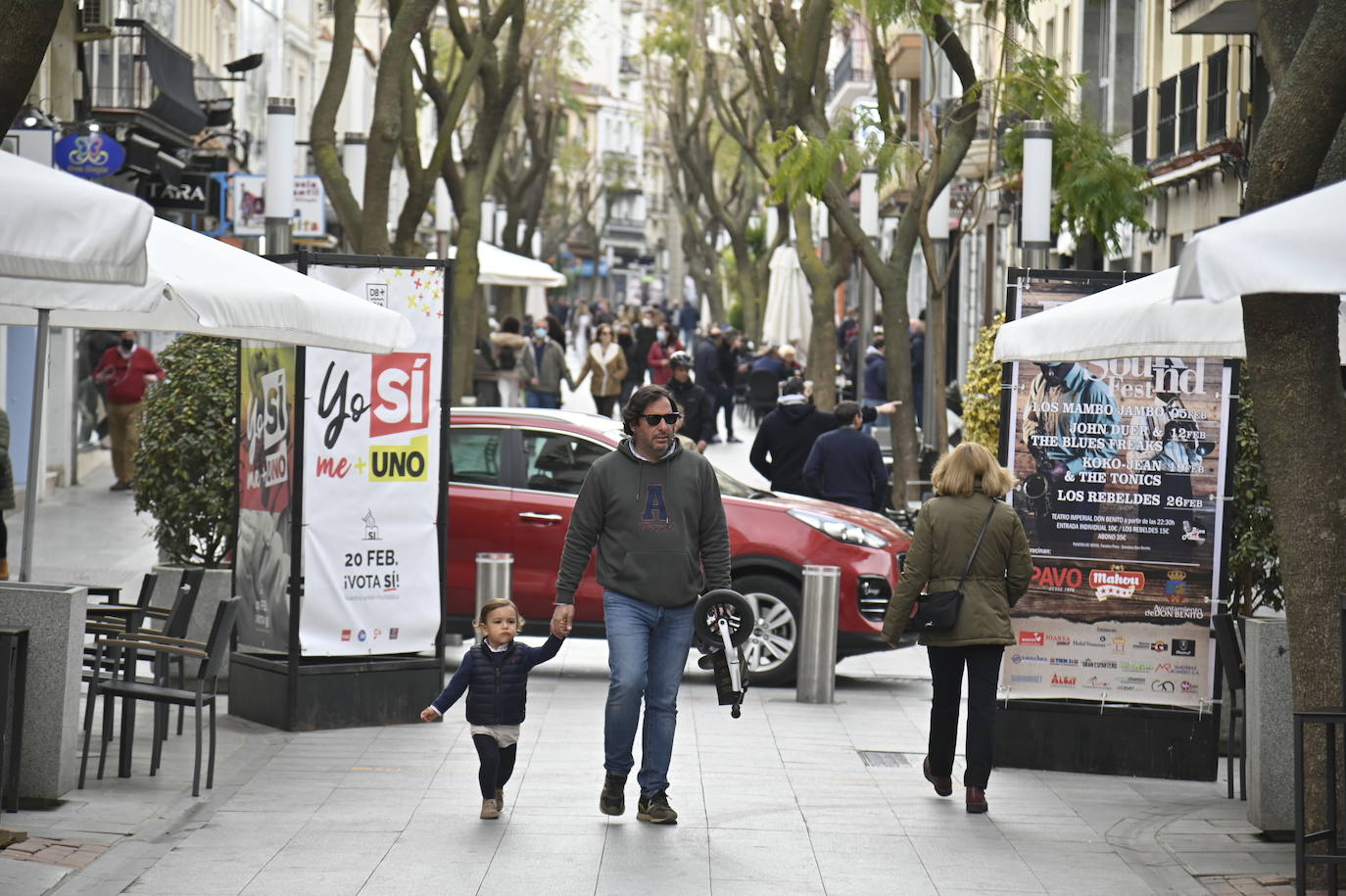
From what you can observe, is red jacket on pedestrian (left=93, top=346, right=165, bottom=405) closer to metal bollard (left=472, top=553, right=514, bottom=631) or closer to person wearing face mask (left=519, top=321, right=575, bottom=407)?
person wearing face mask (left=519, top=321, right=575, bottom=407)

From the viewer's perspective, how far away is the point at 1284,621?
8891 mm

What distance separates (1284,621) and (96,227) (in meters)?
5.02

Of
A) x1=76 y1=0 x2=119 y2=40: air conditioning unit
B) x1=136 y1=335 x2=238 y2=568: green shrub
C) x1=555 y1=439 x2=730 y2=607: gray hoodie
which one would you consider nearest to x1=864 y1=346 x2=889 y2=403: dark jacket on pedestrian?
x1=76 y1=0 x2=119 y2=40: air conditioning unit

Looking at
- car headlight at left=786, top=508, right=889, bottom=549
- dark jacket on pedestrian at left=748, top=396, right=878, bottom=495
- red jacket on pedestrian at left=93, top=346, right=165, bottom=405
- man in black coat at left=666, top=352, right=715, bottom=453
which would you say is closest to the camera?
car headlight at left=786, top=508, right=889, bottom=549

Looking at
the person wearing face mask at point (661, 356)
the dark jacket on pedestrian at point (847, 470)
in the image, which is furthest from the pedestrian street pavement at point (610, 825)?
the person wearing face mask at point (661, 356)

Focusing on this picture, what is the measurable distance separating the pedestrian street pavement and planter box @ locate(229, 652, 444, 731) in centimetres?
11

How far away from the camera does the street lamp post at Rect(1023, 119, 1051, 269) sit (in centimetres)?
1457

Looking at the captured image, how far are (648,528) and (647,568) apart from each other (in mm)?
168

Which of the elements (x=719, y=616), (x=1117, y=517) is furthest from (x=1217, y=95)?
(x=719, y=616)

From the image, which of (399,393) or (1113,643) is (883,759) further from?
(399,393)

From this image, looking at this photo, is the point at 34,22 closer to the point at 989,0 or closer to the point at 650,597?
the point at 650,597

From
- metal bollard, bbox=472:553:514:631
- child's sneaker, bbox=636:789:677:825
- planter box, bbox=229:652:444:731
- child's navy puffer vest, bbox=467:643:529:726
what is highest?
metal bollard, bbox=472:553:514:631

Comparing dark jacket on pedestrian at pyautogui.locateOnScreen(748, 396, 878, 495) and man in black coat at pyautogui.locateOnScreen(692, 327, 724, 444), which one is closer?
dark jacket on pedestrian at pyautogui.locateOnScreen(748, 396, 878, 495)

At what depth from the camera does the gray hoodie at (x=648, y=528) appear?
8805mm
